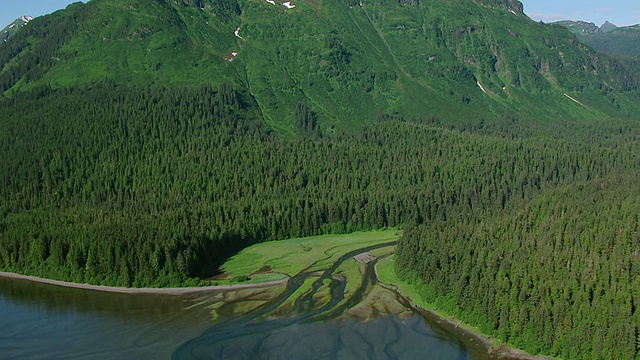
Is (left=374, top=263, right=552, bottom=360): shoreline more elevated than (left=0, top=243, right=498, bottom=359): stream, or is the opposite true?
(left=0, top=243, right=498, bottom=359): stream

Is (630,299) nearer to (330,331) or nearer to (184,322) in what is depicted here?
(330,331)

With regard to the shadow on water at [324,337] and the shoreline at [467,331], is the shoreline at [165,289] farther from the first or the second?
the shoreline at [467,331]

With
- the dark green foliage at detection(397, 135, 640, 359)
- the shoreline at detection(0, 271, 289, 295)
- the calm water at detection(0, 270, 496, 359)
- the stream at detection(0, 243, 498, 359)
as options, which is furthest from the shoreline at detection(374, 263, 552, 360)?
the shoreline at detection(0, 271, 289, 295)

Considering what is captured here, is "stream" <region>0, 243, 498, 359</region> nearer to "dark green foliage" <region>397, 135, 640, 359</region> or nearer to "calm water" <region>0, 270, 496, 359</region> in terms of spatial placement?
"calm water" <region>0, 270, 496, 359</region>

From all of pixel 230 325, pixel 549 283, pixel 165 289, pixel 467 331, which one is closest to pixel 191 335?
pixel 230 325

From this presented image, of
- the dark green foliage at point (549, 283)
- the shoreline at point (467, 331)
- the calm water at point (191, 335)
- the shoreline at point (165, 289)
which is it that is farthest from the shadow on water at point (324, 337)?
the shoreline at point (165, 289)
